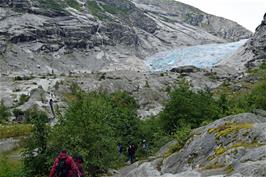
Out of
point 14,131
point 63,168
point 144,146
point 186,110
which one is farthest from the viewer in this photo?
point 14,131

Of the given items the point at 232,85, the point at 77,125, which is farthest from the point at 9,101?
the point at 77,125

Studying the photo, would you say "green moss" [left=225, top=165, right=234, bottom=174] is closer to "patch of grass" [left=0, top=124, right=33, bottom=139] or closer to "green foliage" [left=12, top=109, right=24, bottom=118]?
"patch of grass" [left=0, top=124, right=33, bottom=139]

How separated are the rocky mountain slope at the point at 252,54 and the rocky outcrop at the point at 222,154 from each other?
128 m

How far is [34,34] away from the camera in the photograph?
199625 mm

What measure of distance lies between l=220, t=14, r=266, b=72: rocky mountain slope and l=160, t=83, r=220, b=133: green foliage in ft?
337

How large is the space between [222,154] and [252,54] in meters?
147

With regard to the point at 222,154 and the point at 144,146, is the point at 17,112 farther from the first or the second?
the point at 222,154

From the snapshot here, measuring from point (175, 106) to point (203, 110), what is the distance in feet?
9.39

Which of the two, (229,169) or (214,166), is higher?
(229,169)

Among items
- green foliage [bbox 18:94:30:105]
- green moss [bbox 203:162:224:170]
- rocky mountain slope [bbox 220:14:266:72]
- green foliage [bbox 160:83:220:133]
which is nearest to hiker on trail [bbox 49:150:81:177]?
green moss [bbox 203:162:224:170]

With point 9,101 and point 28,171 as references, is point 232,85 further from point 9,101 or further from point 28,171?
point 28,171

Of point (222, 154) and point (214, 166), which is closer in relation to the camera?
point (214, 166)

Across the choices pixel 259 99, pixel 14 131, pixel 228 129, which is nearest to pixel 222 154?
pixel 228 129

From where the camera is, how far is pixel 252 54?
16225cm
